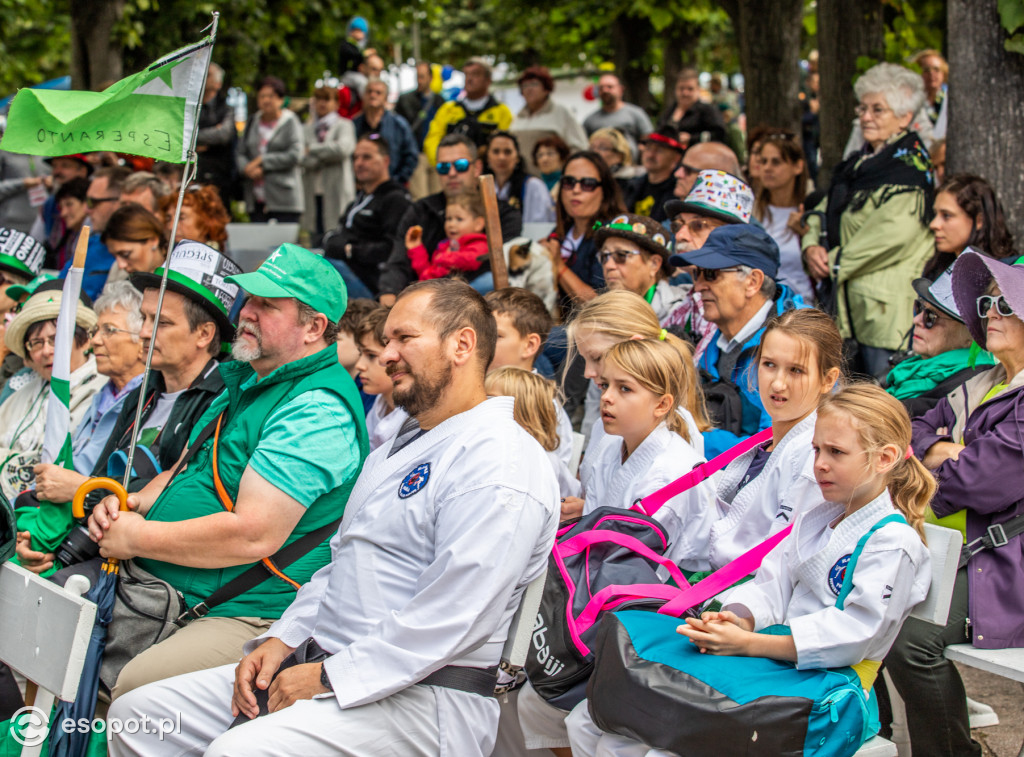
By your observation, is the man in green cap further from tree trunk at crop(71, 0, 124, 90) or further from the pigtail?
tree trunk at crop(71, 0, 124, 90)

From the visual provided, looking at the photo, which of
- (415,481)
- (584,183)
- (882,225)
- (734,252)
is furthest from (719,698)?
(584,183)

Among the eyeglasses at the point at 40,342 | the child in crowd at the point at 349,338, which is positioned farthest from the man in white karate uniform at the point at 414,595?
the eyeglasses at the point at 40,342

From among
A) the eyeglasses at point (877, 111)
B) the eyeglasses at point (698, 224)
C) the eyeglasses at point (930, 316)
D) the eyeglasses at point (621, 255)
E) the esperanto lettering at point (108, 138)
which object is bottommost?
the eyeglasses at point (930, 316)

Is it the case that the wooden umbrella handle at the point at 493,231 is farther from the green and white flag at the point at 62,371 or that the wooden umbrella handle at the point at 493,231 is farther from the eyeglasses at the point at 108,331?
the green and white flag at the point at 62,371

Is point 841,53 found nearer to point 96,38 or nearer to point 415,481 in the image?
point 415,481

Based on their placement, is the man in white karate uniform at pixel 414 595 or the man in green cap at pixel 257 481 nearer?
the man in white karate uniform at pixel 414 595

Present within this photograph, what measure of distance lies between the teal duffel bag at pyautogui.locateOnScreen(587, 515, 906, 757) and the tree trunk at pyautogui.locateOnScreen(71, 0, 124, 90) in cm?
1084

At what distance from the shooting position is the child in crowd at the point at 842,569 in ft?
8.63

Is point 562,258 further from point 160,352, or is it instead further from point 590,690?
point 590,690

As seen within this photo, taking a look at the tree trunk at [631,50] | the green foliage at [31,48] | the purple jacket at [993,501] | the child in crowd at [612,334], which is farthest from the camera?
the green foliage at [31,48]

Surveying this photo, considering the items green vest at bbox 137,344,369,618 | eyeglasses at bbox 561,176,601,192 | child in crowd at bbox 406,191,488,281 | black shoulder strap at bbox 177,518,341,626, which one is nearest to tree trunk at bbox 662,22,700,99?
eyeglasses at bbox 561,176,601,192

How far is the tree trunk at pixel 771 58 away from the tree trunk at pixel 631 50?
6.96 m

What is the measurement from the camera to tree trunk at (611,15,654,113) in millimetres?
15281

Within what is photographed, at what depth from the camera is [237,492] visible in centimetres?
344
